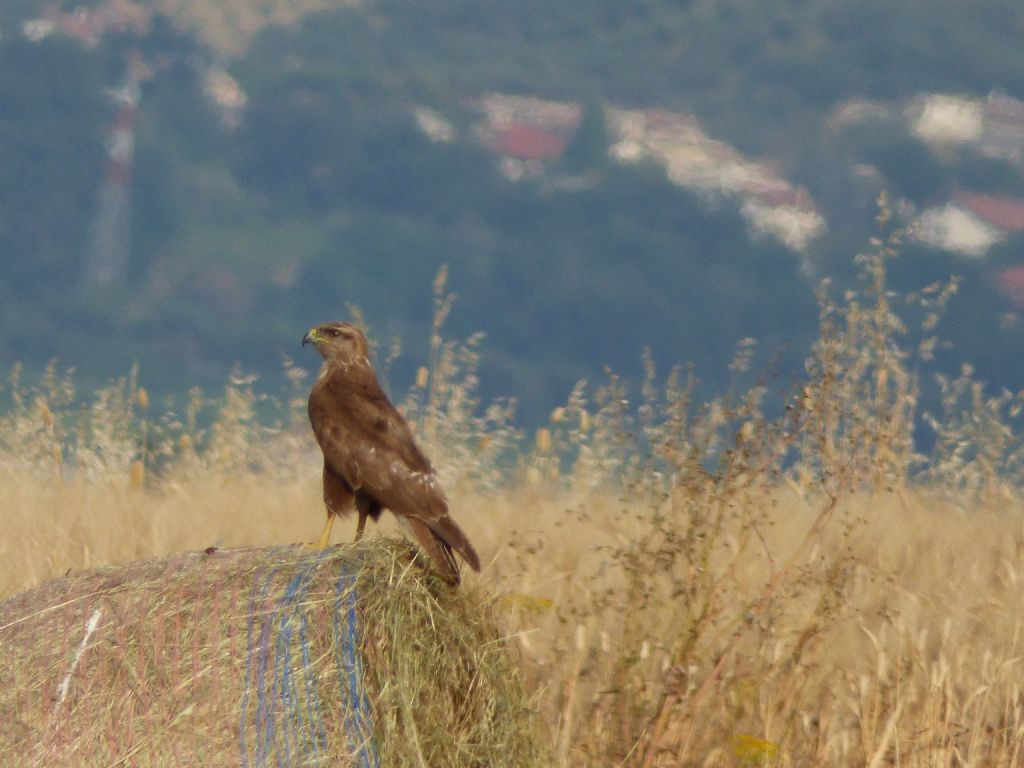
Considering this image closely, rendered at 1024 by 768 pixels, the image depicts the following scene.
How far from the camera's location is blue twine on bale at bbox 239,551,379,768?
353 cm

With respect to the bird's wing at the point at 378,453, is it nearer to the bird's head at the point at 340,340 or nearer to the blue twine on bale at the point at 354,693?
the bird's head at the point at 340,340

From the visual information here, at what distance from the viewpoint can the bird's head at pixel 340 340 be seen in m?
5.42

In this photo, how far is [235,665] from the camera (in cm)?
360

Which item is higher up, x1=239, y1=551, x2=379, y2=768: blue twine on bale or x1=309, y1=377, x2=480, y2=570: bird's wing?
x1=309, y1=377, x2=480, y2=570: bird's wing

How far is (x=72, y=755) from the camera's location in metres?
3.59

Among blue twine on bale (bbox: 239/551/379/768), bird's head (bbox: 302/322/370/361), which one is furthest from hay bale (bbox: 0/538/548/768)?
bird's head (bbox: 302/322/370/361)

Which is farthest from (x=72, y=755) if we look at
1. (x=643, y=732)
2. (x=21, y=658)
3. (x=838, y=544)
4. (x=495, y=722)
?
(x=838, y=544)

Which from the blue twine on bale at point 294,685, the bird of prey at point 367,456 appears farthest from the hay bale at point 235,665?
the bird of prey at point 367,456

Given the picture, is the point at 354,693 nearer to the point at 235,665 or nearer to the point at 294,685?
the point at 294,685

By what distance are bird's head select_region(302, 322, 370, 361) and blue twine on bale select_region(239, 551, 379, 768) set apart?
184 cm

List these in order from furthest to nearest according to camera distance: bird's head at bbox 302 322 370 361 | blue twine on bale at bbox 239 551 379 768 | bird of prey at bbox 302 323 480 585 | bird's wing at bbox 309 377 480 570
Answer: bird's head at bbox 302 322 370 361 < bird's wing at bbox 309 377 480 570 < bird of prey at bbox 302 323 480 585 < blue twine on bale at bbox 239 551 379 768

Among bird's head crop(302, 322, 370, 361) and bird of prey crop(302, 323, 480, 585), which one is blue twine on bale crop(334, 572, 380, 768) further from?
bird's head crop(302, 322, 370, 361)

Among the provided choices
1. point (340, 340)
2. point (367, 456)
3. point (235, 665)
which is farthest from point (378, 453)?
point (235, 665)

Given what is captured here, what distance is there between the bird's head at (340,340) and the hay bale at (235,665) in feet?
5.24
